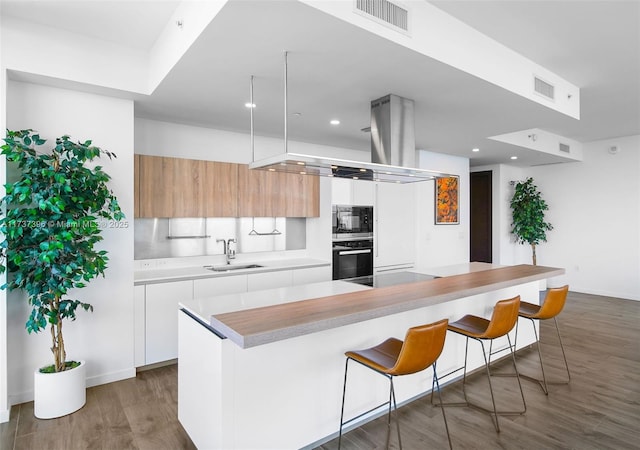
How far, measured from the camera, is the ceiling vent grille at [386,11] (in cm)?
206

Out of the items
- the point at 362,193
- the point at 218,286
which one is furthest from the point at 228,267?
the point at 362,193

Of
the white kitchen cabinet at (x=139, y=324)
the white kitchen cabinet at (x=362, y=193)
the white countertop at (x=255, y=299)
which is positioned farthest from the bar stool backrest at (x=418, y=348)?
the white kitchen cabinet at (x=362, y=193)

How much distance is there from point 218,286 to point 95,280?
3.66ft

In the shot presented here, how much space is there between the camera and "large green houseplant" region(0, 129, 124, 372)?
2.55m

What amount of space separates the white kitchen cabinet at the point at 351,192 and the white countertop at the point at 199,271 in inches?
35.8

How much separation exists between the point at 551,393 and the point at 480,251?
17.1 feet

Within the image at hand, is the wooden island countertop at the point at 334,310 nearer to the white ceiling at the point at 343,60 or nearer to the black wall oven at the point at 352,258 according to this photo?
the white ceiling at the point at 343,60

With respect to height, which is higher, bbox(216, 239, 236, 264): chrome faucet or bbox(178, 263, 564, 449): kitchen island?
bbox(216, 239, 236, 264): chrome faucet

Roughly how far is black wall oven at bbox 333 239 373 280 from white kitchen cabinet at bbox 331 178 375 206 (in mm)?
555

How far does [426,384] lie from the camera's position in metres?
2.95

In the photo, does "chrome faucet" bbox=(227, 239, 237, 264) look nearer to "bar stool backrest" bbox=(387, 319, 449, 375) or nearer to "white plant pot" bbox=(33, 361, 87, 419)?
Answer: "white plant pot" bbox=(33, 361, 87, 419)

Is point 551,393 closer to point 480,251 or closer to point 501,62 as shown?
point 501,62

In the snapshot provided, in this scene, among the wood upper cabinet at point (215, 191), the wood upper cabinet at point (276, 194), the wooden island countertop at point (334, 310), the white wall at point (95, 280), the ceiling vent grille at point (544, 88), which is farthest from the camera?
the wood upper cabinet at point (276, 194)

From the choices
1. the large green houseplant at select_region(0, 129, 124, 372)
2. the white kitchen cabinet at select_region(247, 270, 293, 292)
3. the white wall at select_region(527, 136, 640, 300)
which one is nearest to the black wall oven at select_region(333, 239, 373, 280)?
the white kitchen cabinet at select_region(247, 270, 293, 292)
